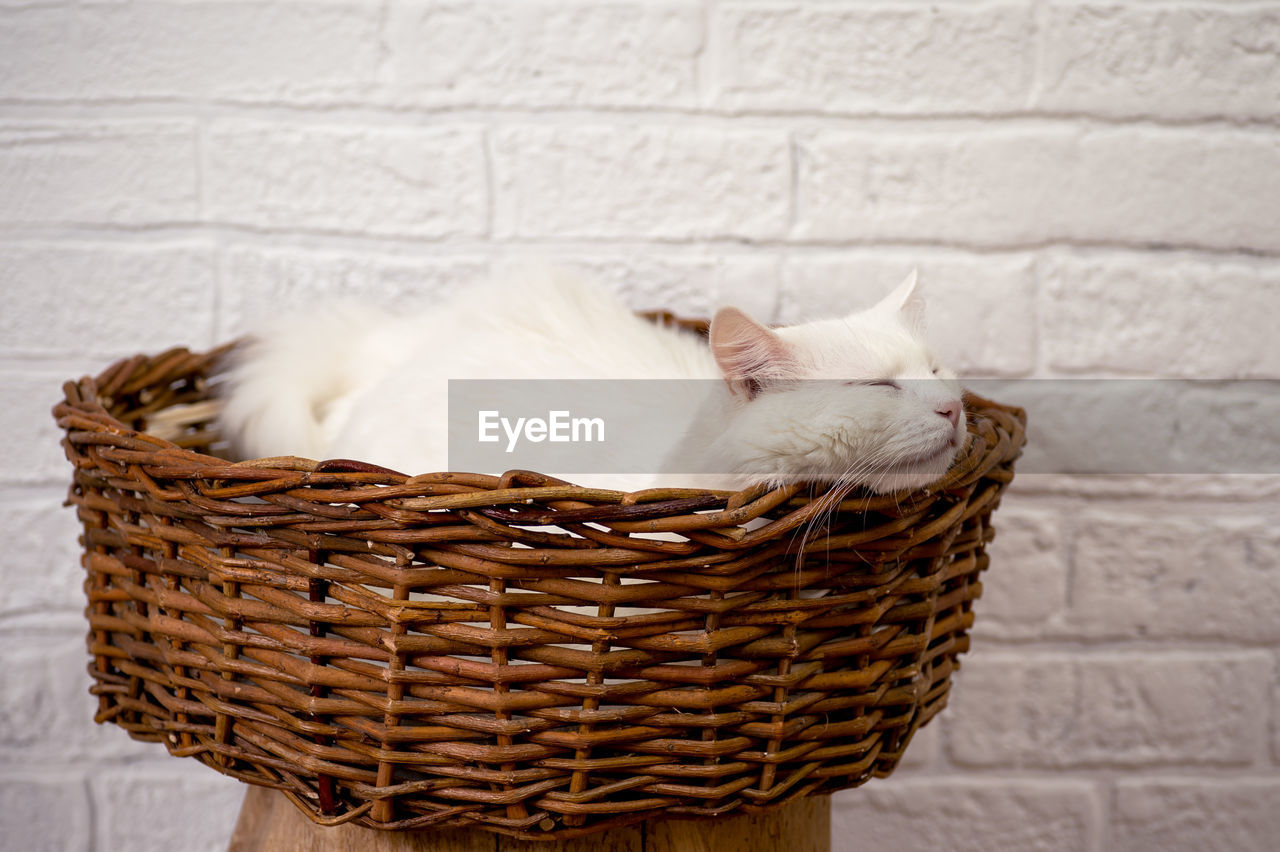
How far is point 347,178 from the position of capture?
3.27 feet

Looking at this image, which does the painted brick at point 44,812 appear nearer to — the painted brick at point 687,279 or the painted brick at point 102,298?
the painted brick at point 102,298

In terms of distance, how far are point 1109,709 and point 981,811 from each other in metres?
0.19

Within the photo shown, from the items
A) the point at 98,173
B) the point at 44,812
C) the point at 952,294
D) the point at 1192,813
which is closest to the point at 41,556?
the point at 44,812

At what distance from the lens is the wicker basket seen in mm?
465

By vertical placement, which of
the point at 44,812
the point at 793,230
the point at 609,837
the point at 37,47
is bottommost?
the point at 44,812

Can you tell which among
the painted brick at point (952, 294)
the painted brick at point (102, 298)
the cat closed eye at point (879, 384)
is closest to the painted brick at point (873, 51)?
the painted brick at point (952, 294)

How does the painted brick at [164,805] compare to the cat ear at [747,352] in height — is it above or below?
below

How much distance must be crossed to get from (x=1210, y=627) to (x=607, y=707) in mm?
846

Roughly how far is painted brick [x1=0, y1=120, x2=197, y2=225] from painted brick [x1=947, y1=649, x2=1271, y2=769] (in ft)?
3.41

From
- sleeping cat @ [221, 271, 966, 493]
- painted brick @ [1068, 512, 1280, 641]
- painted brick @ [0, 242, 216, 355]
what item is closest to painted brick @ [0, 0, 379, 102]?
painted brick @ [0, 242, 216, 355]

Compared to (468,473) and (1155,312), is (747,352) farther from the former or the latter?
(1155,312)

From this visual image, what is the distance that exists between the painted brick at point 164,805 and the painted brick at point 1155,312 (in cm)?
107

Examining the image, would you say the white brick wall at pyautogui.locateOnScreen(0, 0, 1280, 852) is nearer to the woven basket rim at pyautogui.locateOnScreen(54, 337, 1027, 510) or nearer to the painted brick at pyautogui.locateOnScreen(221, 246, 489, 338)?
the painted brick at pyautogui.locateOnScreen(221, 246, 489, 338)

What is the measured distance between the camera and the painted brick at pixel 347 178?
989 millimetres
